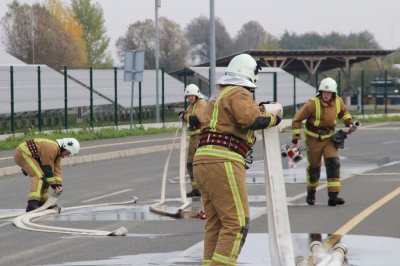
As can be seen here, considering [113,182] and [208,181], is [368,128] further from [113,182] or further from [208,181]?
[208,181]

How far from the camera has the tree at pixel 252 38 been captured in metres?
174

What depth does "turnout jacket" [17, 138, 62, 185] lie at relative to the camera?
15336mm

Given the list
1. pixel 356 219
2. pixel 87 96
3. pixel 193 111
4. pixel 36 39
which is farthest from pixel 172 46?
pixel 356 219

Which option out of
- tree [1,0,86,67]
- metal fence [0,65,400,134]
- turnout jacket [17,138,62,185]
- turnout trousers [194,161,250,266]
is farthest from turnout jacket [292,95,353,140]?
tree [1,0,86,67]

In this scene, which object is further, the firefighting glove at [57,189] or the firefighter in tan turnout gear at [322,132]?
the firefighter in tan turnout gear at [322,132]

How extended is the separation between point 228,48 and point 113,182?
14963 cm

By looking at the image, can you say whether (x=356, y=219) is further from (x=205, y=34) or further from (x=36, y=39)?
(x=205, y=34)

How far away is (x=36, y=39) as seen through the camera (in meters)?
82.2

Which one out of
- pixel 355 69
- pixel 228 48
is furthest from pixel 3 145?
pixel 228 48

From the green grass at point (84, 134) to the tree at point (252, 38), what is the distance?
13361cm

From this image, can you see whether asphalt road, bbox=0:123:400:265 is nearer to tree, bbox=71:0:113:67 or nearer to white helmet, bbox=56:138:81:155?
white helmet, bbox=56:138:81:155

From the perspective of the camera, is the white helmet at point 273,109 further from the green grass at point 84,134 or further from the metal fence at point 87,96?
the metal fence at point 87,96

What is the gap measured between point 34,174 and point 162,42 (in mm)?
113162

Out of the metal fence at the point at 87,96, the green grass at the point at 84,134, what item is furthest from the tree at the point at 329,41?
the green grass at the point at 84,134
